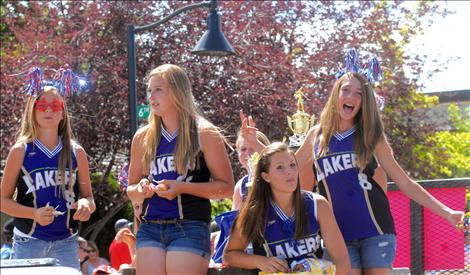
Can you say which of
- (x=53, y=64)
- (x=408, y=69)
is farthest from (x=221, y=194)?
(x=408, y=69)

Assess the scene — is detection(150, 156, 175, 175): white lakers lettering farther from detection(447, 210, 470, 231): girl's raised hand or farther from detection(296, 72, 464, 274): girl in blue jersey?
detection(447, 210, 470, 231): girl's raised hand

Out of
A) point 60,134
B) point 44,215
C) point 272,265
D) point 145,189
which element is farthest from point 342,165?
point 60,134

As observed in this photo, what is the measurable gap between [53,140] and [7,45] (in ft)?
45.8

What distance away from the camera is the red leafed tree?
15914 millimetres

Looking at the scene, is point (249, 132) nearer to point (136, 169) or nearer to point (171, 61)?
point (136, 169)

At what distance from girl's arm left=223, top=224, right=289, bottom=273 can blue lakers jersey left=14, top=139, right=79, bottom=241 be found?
1101mm

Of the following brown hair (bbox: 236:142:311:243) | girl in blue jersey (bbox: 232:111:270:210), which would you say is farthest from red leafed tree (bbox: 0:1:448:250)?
brown hair (bbox: 236:142:311:243)

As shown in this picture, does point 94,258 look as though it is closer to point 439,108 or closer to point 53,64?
point 53,64

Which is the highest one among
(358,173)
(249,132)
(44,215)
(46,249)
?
(249,132)

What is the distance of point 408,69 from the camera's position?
756 inches

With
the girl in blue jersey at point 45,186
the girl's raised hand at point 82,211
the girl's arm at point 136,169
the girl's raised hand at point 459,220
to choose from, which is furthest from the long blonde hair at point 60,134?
the girl's raised hand at point 459,220

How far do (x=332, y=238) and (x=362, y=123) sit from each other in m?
0.76

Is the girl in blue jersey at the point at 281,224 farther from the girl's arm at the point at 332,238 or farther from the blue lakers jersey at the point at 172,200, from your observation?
the blue lakers jersey at the point at 172,200

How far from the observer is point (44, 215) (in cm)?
519
